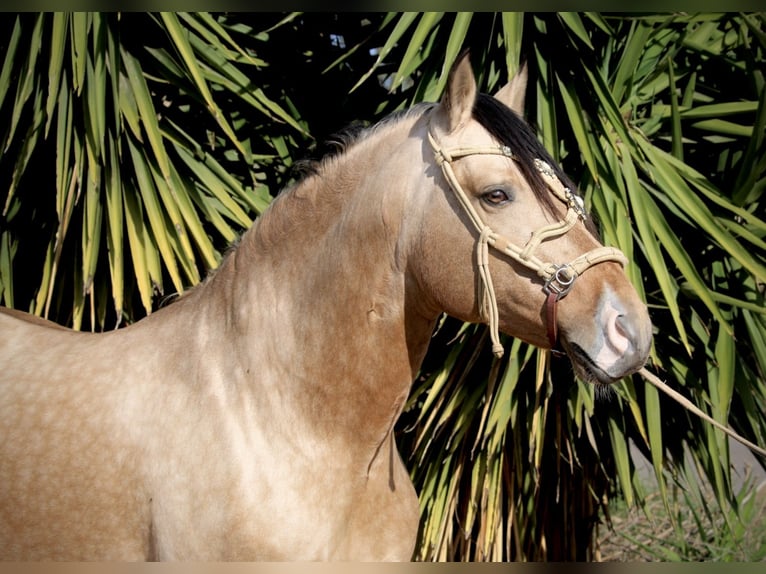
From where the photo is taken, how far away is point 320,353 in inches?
76.2

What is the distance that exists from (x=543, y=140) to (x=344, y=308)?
4.42 ft

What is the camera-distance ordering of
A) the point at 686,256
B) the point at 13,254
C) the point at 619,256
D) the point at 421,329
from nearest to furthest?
the point at 619,256 < the point at 421,329 < the point at 686,256 < the point at 13,254

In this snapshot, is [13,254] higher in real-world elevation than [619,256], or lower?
higher

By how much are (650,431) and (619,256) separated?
1470 mm

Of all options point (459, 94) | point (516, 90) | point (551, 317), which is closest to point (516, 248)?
point (551, 317)

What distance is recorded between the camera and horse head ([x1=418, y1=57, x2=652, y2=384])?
65.6 inches

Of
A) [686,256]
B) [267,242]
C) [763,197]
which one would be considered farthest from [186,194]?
[763,197]

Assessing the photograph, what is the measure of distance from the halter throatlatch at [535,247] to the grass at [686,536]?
2.47 meters

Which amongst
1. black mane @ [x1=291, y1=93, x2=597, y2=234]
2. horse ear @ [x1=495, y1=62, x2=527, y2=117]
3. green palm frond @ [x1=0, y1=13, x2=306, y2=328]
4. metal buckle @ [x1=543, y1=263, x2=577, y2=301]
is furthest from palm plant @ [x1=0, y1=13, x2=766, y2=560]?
metal buckle @ [x1=543, y1=263, x2=577, y2=301]

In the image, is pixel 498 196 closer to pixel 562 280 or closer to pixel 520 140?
pixel 520 140

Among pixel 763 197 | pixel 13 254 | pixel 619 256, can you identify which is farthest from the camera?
pixel 763 197

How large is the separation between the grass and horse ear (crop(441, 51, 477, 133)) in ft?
8.76

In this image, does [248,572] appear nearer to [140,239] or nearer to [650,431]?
[140,239]

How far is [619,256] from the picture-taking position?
5.62 feet
